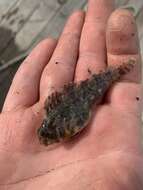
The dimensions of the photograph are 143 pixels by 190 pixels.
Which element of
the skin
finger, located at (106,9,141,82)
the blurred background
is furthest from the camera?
the blurred background

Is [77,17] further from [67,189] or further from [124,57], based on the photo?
[67,189]

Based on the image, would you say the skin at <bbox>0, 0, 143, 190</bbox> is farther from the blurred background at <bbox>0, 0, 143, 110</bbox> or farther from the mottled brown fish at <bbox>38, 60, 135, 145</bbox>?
the blurred background at <bbox>0, 0, 143, 110</bbox>

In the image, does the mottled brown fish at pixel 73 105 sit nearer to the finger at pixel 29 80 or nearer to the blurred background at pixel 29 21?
the finger at pixel 29 80

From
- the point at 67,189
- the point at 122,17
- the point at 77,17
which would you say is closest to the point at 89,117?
the point at 67,189

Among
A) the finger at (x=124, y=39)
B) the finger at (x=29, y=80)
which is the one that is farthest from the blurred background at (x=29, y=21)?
the finger at (x=124, y=39)

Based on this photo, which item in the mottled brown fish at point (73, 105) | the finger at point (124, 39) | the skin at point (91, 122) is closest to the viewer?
the skin at point (91, 122)

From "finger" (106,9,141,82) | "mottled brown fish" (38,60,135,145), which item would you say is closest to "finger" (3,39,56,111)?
"mottled brown fish" (38,60,135,145)
